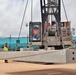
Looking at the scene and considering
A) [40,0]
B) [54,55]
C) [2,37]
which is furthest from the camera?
[2,37]

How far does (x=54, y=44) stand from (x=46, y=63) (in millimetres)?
5946

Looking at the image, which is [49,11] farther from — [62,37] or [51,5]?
[62,37]

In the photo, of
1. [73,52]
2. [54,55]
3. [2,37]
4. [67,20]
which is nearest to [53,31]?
[67,20]

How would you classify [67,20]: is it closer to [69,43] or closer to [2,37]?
[69,43]

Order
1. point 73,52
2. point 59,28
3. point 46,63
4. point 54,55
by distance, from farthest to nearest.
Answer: point 59,28, point 46,63, point 54,55, point 73,52

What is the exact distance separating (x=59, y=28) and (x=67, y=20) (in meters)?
2.84

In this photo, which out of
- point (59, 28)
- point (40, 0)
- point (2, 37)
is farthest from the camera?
point (2, 37)

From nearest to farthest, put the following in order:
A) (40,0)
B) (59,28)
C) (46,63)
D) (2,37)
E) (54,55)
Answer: (54,55) → (46,63) → (59,28) → (40,0) → (2,37)

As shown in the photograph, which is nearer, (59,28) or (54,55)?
(54,55)

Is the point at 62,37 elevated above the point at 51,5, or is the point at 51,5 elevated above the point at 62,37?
the point at 51,5

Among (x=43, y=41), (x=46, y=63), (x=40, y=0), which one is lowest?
(x=46, y=63)

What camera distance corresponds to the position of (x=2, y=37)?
6269cm

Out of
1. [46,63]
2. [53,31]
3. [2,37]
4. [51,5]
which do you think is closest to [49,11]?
[51,5]

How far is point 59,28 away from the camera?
1050 inches
